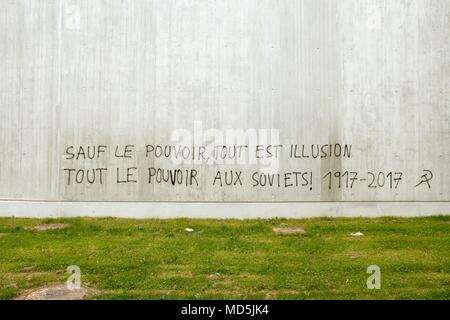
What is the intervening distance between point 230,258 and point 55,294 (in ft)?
10.3

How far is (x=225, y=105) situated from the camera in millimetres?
12422

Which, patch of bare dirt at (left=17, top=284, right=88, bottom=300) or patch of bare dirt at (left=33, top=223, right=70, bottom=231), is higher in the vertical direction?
patch of bare dirt at (left=33, top=223, right=70, bottom=231)

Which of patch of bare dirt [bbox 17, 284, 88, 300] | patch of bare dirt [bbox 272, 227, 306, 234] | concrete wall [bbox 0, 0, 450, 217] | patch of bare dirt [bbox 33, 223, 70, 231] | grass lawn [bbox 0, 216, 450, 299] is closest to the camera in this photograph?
patch of bare dirt [bbox 17, 284, 88, 300]

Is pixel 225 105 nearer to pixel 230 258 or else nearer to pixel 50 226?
pixel 230 258

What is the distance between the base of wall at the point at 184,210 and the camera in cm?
1220

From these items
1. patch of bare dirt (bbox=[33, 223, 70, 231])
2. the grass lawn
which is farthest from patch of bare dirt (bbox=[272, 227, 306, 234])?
patch of bare dirt (bbox=[33, 223, 70, 231])

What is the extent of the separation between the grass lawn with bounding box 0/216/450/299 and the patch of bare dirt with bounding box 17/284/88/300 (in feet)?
0.61

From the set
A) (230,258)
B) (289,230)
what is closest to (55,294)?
(230,258)

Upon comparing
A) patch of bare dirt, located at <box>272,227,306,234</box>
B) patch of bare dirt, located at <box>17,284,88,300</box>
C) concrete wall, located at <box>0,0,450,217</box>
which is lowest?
patch of bare dirt, located at <box>17,284,88,300</box>

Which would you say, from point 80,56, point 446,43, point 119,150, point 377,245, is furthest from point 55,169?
point 446,43

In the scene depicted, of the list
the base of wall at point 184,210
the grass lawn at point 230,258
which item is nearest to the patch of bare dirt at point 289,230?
the grass lawn at point 230,258

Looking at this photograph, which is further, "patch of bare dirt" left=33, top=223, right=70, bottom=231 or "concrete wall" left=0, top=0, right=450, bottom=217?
"concrete wall" left=0, top=0, right=450, bottom=217

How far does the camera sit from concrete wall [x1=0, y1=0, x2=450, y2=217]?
40.4 ft

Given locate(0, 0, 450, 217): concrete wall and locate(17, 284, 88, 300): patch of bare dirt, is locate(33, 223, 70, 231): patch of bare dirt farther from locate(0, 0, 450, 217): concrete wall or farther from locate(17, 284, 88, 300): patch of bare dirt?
locate(17, 284, 88, 300): patch of bare dirt
